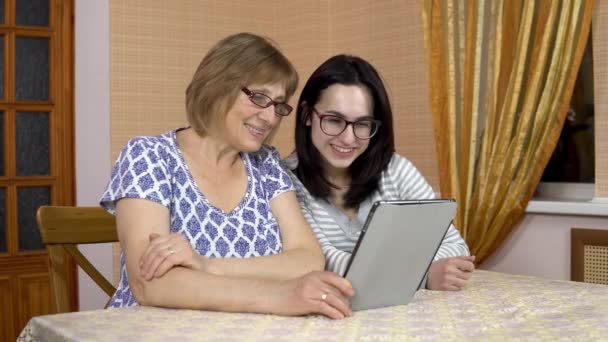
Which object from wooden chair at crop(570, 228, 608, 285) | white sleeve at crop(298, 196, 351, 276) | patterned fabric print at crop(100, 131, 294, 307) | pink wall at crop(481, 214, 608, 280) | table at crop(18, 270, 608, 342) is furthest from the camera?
pink wall at crop(481, 214, 608, 280)

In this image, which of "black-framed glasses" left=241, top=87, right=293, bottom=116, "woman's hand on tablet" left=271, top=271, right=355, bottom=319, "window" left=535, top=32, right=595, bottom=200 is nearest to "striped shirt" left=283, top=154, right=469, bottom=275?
"black-framed glasses" left=241, top=87, right=293, bottom=116

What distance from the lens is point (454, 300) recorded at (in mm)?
1710

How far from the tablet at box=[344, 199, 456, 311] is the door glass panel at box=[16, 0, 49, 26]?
2.95 m

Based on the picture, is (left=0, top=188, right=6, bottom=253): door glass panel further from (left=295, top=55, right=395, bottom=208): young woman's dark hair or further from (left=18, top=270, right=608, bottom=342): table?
(left=18, top=270, right=608, bottom=342): table

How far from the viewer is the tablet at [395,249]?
145 centimetres

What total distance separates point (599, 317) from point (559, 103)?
5.17 ft

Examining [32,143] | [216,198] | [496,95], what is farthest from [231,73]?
[32,143]

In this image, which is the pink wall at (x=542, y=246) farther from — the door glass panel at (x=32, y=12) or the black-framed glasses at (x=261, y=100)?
the door glass panel at (x=32, y=12)

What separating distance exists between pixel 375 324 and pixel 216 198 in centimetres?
64

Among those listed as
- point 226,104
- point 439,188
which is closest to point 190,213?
point 226,104

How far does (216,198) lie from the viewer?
6.30 feet

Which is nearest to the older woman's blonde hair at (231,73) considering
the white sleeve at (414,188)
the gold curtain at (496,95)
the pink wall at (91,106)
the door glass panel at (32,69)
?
the white sleeve at (414,188)

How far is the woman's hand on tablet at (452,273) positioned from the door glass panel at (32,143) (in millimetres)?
2664

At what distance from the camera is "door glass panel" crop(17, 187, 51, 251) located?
153 inches
